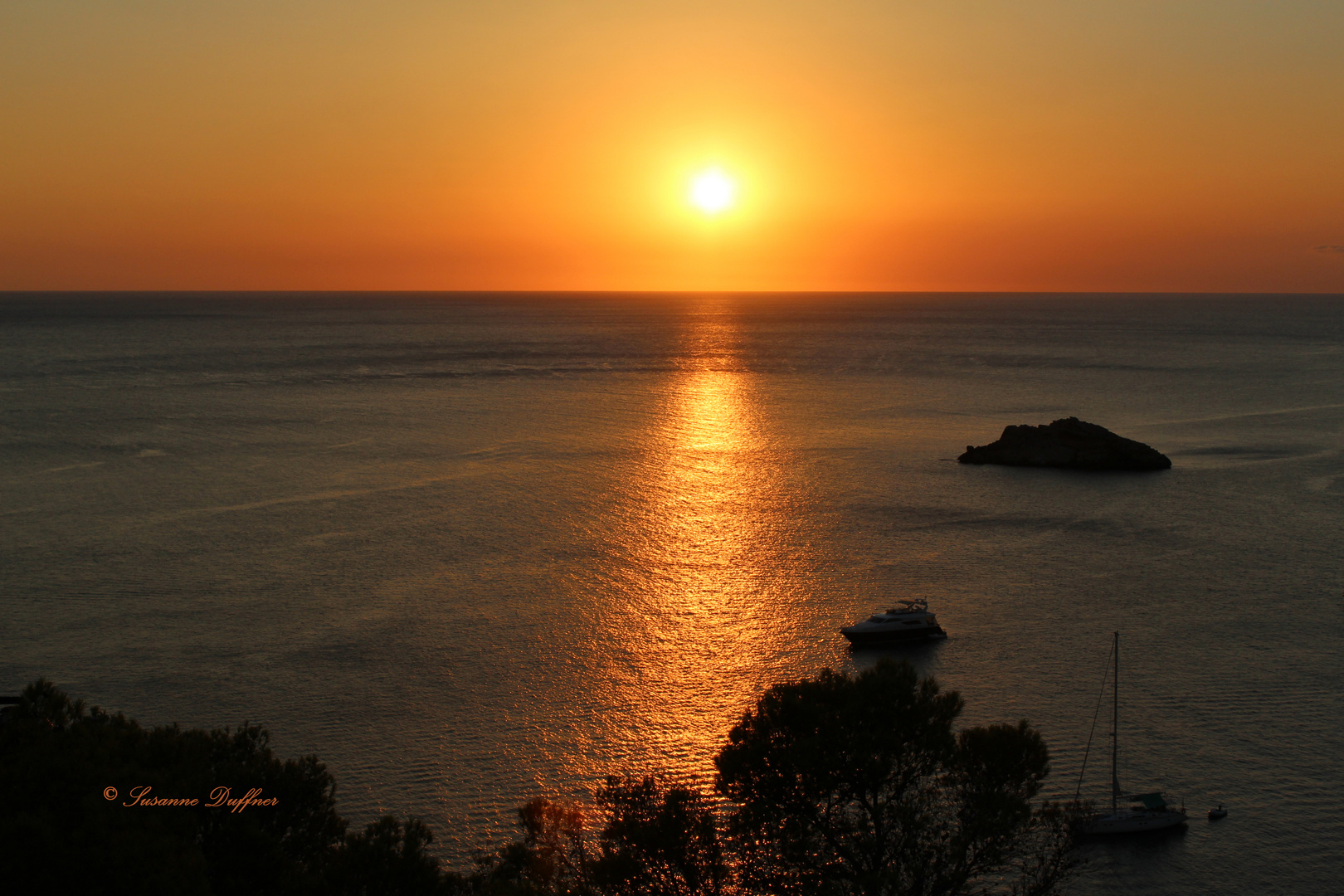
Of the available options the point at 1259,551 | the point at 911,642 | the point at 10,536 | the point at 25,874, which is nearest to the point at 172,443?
the point at 10,536

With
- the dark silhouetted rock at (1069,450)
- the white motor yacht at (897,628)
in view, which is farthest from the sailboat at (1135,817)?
the dark silhouetted rock at (1069,450)

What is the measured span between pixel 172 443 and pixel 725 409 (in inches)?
2839

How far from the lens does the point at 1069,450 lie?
96.1m

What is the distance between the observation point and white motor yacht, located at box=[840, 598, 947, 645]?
1986 inches

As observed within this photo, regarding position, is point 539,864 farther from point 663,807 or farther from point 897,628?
point 897,628

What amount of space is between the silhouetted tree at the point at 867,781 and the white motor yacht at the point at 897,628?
23688 mm

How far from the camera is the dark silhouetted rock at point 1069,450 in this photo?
9419cm

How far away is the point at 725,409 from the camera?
140 metres

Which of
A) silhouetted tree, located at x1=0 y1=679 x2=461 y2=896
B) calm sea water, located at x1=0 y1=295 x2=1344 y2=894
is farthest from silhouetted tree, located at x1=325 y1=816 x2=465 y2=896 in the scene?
calm sea water, located at x1=0 y1=295 x2=1344 y2=894

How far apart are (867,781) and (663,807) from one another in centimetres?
544

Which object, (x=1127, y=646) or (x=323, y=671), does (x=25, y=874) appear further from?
(x=1127, y=646)

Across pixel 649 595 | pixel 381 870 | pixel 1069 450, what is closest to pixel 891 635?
pixel 649 595

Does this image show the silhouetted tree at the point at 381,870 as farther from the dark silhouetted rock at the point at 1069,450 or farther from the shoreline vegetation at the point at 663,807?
the dark silhouetted rock at the point at 1069,450

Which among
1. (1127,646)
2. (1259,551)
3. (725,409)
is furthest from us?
(725,409)
